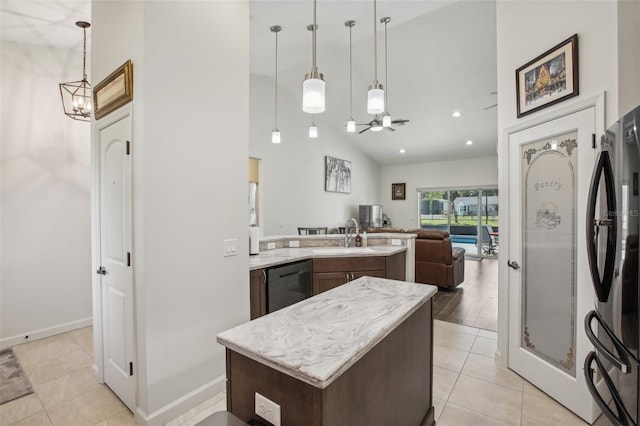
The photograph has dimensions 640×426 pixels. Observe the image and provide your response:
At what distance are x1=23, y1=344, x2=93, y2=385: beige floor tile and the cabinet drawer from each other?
226 cm

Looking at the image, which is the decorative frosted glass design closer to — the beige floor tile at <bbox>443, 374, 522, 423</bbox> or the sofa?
the beige floor tile at <bbox>443, 374, 522, 423</bbox>

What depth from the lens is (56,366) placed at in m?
2.64

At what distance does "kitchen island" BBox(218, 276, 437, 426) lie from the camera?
92 centimetres

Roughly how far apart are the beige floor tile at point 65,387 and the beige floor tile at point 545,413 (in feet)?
10.3

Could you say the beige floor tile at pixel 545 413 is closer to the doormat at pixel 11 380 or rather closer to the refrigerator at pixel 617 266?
the refrigerator at pixel 617 266

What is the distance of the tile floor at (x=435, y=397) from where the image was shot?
196cm

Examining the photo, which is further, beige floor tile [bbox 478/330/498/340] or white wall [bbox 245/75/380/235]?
white wall [bbox 245/75/380/235]

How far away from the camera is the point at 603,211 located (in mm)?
1468

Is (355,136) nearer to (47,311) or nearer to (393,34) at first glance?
(393,34)

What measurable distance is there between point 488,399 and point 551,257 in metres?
1.12

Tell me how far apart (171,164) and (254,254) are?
1.42 m

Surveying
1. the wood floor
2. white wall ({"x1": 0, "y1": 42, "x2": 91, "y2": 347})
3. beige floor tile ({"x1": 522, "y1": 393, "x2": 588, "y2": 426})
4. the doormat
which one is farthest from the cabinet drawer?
white wall ({"x1": 0, "y1": 42, "x2": 91, "y2": 347})

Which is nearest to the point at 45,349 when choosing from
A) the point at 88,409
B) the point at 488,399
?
the point at 88,409

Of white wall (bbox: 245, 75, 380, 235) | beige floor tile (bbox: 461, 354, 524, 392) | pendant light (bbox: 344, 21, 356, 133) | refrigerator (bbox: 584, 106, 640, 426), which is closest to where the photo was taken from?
refrigerator (bbox: 584, 106, 640, 426)
